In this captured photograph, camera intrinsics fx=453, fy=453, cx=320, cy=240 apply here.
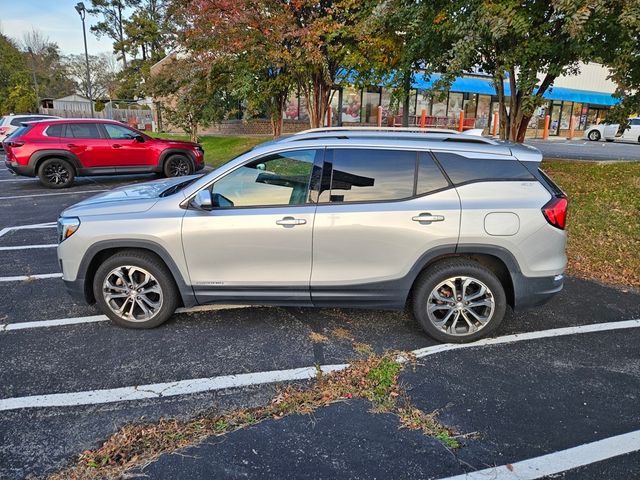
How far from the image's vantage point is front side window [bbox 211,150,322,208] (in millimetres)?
3854

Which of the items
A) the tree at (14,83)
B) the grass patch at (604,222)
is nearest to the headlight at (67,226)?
the grass patch at (604,222)

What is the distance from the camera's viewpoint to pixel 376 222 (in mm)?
3680

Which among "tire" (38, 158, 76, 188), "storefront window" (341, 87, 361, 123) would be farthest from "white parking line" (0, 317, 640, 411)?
"storefront window" (341, 87, 361, 123)

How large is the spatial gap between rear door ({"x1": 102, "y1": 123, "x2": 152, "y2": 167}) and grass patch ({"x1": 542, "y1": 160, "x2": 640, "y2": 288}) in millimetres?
9898

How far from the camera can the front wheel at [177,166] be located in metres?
12.4

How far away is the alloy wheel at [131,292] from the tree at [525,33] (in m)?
5.82

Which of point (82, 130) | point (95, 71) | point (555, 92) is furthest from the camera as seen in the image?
point (95, 71)

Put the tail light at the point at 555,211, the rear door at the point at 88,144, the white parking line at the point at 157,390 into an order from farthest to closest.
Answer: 1. the rear door at the point at 88,144
2. the tail light at the point at 555,211
3. the white parking line at the point at 157,390

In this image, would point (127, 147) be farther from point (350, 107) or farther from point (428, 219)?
point (350, 107)

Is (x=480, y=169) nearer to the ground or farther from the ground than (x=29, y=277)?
farther from the ground

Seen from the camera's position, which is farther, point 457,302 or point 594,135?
point 594,135

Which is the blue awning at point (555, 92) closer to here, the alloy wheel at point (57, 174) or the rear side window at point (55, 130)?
the rear side window at point (55, 130)

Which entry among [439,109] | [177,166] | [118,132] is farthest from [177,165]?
[439,109]

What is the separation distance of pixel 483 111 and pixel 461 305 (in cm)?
3222
